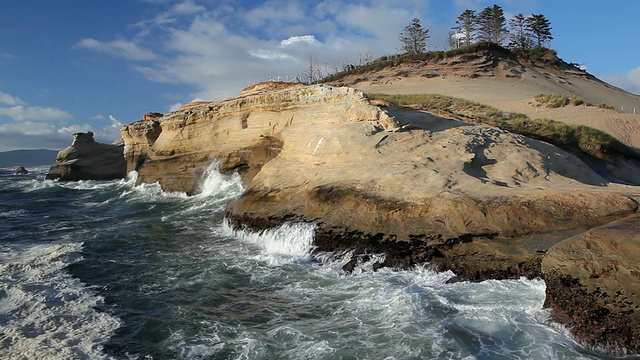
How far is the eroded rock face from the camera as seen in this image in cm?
425

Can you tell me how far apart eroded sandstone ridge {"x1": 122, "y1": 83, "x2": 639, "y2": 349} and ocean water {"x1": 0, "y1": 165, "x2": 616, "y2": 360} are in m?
0.48

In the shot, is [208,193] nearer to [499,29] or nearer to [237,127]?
[237,127]

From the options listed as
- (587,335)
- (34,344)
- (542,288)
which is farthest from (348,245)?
(34,344)

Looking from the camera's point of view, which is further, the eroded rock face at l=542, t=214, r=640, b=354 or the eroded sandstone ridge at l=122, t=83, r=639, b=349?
the eroded sandstone ridge at l=122, t=83, r=639, b=349

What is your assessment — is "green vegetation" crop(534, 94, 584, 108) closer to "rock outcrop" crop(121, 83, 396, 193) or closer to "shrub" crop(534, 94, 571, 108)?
"shrub" crop(534, 94, 571, 108)

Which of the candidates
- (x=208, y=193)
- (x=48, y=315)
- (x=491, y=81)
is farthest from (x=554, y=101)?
(x=48, y=315)

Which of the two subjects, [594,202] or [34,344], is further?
[594,202]

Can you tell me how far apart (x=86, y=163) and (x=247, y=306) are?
2366 centimetres

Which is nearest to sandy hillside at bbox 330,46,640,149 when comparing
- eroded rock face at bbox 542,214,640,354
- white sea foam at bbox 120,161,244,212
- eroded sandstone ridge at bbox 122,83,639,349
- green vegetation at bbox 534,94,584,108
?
green vegetation at bbox 534,94,584,108

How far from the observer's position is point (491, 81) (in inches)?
1379

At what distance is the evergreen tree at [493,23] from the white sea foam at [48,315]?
162 ft

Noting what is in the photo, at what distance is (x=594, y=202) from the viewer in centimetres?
647

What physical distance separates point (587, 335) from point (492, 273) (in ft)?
5.67

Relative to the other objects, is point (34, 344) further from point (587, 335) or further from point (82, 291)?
point (587, 335)
